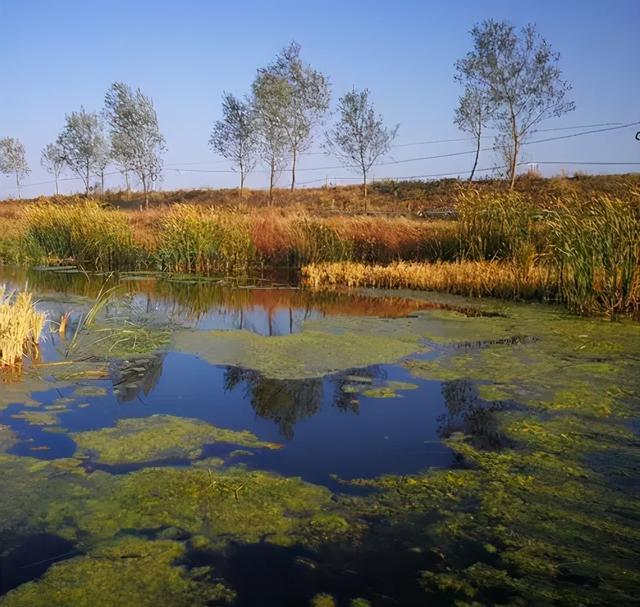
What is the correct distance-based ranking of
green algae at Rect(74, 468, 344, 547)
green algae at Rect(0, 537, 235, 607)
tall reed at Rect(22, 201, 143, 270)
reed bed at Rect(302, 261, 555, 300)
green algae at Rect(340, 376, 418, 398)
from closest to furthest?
green algae at Rect(0, 537, 235, 607)
green algae at Rect(74, 468, 344, 547)
green algae at Rect(340, 376, 418, 398)
reed bed at Rect(302, 261, 555, 300)
tall reed at Rect(22, 201, 143, 270)

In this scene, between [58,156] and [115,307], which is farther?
[58,156]

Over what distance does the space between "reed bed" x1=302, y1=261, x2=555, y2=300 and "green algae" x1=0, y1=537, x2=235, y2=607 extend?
349 inches

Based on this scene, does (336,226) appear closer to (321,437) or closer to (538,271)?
(538,271)

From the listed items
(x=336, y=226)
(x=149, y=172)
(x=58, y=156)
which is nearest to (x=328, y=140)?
(x=149, y=172)

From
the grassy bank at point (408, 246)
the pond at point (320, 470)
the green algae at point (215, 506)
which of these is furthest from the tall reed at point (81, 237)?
the green algae at point (215, 506)

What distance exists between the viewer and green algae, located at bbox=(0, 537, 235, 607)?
96.7 inches

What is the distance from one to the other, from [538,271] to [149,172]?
30104mm

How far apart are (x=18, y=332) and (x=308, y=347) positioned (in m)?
2.89

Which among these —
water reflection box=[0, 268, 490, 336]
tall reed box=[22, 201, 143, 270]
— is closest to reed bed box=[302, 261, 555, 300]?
water reflection box=[0, 268, 490, 336]

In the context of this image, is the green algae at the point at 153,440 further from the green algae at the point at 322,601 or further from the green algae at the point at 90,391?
the green algae at the point at 322,601

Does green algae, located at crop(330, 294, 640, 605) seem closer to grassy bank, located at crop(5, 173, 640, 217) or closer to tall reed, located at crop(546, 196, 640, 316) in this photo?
tall reed, located at crop(546, 196, 640, 316)

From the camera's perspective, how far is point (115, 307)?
30.7 feet

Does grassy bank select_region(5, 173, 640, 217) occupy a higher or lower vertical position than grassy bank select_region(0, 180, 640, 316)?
higher

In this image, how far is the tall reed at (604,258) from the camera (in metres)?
8.72
